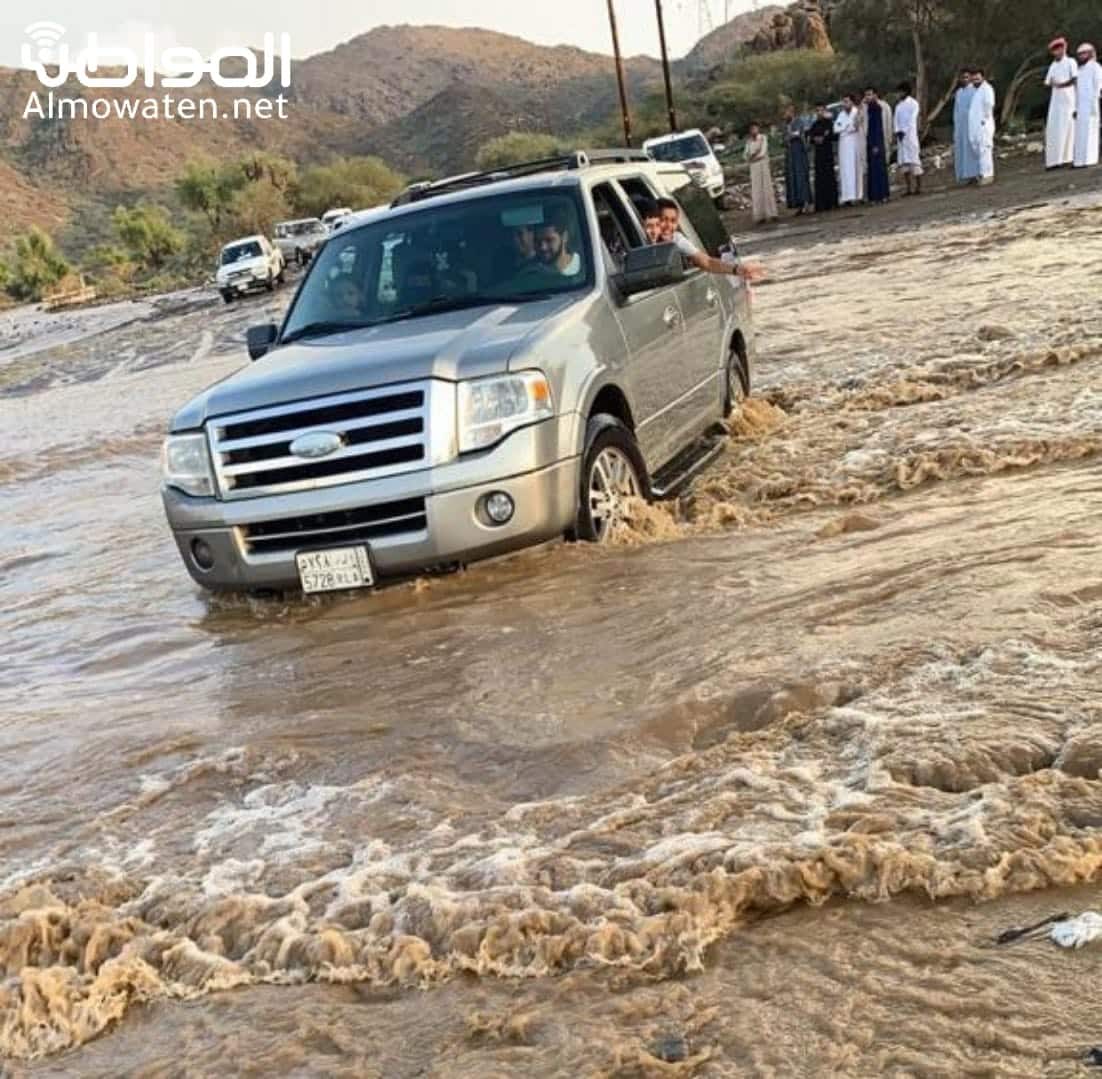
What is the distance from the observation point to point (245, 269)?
3653 cm

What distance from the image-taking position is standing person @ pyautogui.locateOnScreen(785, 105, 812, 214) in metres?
27.6

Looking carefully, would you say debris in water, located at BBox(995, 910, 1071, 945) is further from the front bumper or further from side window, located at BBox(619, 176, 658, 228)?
side window, located at BBox(619, 176, 658, 228)

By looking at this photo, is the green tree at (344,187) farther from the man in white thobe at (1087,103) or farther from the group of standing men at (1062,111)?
the man in white thobe at (1087,103)

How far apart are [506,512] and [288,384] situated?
3.32ft

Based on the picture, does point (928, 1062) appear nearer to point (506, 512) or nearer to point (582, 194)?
point (506, 512)

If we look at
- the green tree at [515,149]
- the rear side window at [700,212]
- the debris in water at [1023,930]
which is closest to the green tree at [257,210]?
the green tree at [515,149]

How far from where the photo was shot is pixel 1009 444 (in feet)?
23.0

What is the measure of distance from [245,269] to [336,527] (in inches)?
1270

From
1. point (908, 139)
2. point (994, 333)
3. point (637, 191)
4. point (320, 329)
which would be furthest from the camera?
point (908, 139)

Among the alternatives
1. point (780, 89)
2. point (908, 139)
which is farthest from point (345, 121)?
point (908, 139)

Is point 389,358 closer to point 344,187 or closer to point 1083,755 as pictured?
point 1083,755

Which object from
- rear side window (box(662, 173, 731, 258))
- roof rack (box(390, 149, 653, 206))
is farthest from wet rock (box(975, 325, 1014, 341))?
roof rack (box(390, 149, 653, 206))

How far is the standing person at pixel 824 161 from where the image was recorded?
2727 centimetres

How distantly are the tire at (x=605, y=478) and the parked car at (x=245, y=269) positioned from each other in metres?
31.7
